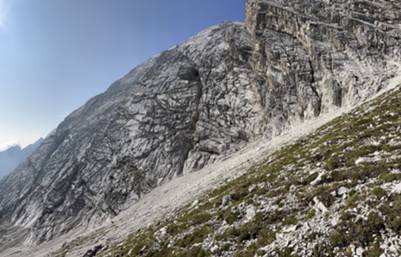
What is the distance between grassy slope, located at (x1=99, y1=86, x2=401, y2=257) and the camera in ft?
49.6

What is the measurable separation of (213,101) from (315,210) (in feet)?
295

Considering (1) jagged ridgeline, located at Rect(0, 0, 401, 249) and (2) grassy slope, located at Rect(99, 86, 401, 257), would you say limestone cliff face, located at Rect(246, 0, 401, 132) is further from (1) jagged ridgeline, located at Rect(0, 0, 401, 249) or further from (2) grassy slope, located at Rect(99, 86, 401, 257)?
(2) grassy slope, located at Rect(99, 86, 401, 257)

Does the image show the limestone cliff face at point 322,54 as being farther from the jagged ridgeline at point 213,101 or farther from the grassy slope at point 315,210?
the grassy slope at point 315,210

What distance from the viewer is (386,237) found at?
13.9 m

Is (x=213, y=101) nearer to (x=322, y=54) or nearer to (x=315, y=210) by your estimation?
(x=322, y=54)

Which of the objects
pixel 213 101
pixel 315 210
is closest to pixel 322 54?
pixel 213 101

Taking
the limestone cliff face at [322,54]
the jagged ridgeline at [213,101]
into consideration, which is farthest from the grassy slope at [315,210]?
the jagged ridgeline at [213,101]

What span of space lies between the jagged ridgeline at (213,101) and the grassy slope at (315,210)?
46101mm

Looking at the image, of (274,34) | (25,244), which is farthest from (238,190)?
(25,244)

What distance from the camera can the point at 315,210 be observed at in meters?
18.3

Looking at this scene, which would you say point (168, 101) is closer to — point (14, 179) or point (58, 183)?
point (58, 183)

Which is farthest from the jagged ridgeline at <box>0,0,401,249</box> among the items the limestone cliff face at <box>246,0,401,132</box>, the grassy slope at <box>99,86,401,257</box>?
the grassy slope at <box>99,86,401,257</box>

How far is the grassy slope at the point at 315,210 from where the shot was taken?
1511 cm

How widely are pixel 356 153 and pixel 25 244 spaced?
11300 centimetres
